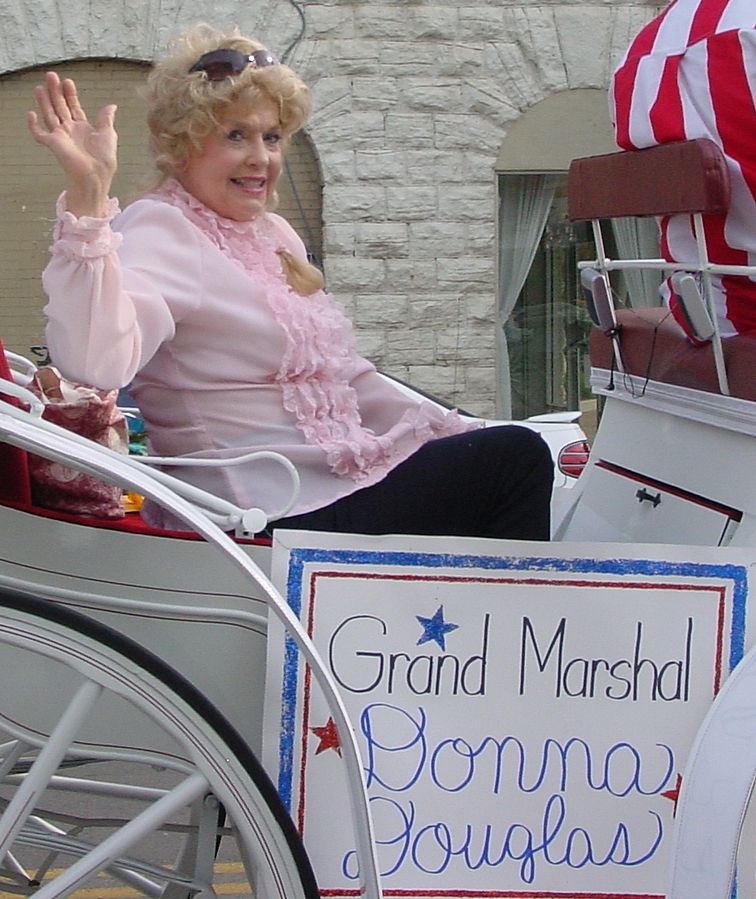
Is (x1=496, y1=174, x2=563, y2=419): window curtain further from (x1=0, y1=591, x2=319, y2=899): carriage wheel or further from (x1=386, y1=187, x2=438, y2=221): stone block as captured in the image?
(x1=0, y1=591, x2=319, y2=899): carriage wheel

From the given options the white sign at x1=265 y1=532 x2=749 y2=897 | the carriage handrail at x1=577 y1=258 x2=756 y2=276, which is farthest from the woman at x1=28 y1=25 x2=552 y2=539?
the carriage handrail at x1=577 y1=258 x2=756 y2=276

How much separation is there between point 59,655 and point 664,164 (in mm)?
1315

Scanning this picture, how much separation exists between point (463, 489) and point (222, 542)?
0.61m

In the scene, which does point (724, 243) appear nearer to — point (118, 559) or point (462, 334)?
point (118, 559)

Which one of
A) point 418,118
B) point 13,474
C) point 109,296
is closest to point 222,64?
point 109,296

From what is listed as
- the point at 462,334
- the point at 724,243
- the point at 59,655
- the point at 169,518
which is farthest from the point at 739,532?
the point at 462,334

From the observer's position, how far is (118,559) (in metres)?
1.95

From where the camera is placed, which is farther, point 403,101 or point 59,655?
→ point 403,101

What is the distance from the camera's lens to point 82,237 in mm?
1891

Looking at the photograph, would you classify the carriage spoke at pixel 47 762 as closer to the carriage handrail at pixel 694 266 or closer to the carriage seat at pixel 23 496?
the carriage seat at pixel 23 496

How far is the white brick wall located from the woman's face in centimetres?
647

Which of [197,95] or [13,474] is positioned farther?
[197,95]

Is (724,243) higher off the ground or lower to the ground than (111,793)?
higher

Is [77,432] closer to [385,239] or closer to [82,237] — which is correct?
[82,237]
